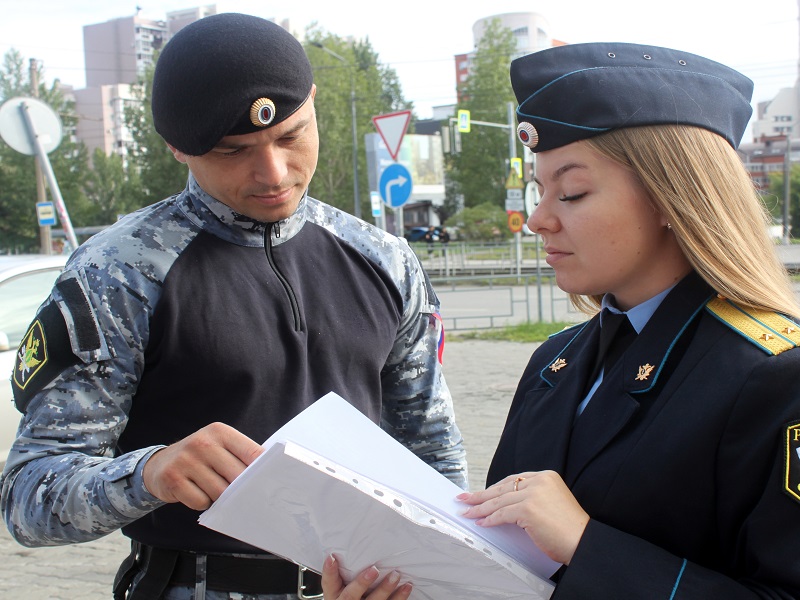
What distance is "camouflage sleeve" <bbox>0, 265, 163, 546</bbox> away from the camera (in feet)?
5.09

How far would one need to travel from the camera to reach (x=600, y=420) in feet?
4.95

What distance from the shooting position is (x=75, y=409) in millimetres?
1646

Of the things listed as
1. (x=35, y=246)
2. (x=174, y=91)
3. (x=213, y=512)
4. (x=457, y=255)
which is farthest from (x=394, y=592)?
(x=35, y=246)

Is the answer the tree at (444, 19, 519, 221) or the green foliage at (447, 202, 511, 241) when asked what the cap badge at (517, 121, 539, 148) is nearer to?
the green foliage at (447, 202, 511, 241)

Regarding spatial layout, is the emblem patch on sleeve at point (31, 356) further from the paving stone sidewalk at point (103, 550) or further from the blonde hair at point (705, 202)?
the paving stone sidewalk at point (103, 550)

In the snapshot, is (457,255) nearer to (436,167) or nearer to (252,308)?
(252,308)

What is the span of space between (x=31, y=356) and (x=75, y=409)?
152 millimetres

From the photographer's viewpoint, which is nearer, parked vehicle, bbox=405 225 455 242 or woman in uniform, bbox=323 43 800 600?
woman in uniform, bbox=323 43 800 600

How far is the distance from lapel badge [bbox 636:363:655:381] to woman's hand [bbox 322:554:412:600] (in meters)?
0.53

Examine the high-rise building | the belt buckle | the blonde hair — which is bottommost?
the belt buckle

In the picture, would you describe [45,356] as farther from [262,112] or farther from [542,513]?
[542,513]

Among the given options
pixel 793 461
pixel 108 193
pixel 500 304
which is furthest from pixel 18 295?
pixel 108 193

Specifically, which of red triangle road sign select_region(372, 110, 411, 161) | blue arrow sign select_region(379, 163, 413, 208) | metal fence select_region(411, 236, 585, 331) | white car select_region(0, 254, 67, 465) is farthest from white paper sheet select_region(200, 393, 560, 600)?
blue arrow sign select_region(379, 163, 413, 208)

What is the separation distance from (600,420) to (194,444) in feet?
2.31
